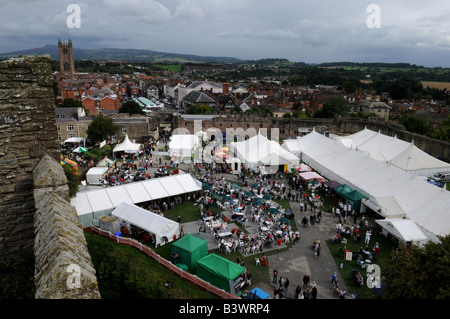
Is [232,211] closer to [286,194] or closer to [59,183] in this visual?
[286,194]

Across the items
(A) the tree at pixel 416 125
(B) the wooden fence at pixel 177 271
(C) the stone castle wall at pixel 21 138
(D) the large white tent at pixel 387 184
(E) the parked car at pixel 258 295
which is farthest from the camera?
(A) the tree at pixel 416 125

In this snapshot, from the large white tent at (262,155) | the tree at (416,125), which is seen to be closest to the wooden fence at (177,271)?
the large white tent at (262,155)

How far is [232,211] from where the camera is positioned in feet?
56.0

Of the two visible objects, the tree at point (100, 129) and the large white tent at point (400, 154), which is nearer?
the large white tent at point (400, 154)

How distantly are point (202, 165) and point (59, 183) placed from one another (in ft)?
71.3

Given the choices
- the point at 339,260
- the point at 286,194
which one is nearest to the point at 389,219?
the point at 339,260

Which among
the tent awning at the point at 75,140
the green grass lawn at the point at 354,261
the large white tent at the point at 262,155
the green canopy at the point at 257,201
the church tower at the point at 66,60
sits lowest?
the green grass lawn at the point at 354,261

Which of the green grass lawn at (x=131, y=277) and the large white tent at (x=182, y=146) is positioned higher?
the large white tent at (x=182, y=146)

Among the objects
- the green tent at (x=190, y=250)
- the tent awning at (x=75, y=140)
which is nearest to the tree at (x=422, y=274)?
the green tent at (x=190, y=250)

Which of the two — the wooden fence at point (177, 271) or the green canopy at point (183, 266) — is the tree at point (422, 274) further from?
the green canopy at point (183, 266)

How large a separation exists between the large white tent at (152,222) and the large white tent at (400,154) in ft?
56.2

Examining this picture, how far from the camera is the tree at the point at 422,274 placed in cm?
805

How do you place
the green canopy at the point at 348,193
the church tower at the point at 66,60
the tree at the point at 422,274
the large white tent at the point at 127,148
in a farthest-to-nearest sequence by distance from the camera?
the church tower at the point at 66,60
the large white tent at the point at 127,148
the green canopy at the point at 348,193
the tree at the point at 422,274

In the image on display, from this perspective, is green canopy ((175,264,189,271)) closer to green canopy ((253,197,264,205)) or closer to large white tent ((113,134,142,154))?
green canopy ((253,197,264,205))
